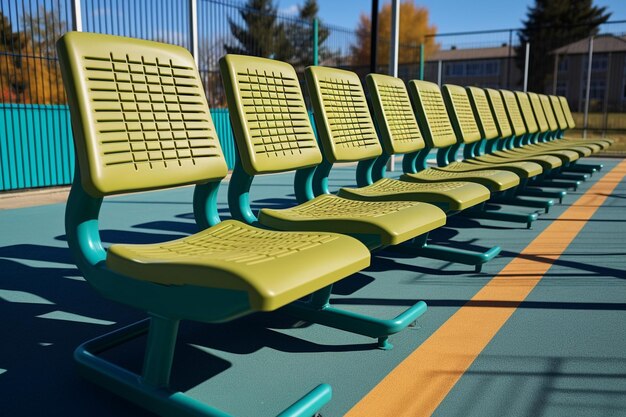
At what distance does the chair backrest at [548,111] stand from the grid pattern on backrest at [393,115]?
186 inches

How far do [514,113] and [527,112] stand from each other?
64 cm

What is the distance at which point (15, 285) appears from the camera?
8.84 feet

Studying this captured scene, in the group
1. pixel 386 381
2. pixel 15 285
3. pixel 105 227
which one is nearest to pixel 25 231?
pixel 105 227

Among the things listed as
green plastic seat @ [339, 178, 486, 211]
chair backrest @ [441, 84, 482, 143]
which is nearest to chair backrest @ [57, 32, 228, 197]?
green plastic seat @ [339, 178, 486, 211]

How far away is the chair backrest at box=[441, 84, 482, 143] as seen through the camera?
14.1 feet

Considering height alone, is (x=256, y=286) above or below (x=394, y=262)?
above

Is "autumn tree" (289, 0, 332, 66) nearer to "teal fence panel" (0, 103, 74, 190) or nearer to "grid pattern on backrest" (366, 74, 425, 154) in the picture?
"teal fence panel" (0, 103, 74, 190)

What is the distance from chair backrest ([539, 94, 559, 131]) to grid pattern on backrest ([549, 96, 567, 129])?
247 mm

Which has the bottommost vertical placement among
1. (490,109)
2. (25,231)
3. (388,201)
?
(25,231)

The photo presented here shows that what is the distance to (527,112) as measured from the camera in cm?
655

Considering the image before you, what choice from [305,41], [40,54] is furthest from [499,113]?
[305,41]

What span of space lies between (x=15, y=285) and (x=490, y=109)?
427 cm

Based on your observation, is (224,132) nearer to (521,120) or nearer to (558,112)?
(521,120)

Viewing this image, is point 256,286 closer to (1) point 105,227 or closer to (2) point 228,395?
(2) point 228,395
